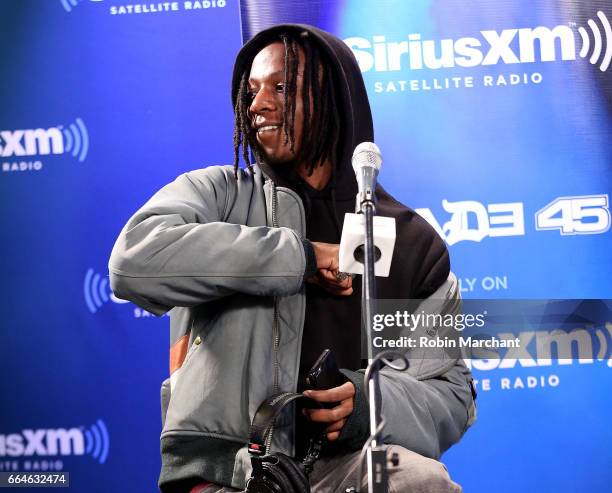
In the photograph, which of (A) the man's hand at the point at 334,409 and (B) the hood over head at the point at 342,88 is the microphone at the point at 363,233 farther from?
(B) the hood over head at the point at 342,88

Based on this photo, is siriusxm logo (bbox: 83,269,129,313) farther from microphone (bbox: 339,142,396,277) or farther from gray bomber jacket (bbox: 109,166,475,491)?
microphone (bbox: 339,142,396,277)

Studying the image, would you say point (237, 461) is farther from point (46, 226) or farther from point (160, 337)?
point (46, 226)

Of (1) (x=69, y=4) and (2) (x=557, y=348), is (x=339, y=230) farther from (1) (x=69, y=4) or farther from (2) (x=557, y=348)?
(1) (x=69, y=4)

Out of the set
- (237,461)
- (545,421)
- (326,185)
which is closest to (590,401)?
(545,421)

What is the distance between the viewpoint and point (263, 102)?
7.94 feet

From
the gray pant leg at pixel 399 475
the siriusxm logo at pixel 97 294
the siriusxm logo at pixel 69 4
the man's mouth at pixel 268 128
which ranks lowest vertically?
the gray pant leg at pixel 399 475

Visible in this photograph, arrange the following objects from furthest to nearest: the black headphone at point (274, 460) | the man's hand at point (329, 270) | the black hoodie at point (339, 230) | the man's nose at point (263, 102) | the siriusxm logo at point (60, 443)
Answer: the siriusxm logo at point (60, 443) → the man's nose at point (263, 102) → the black hoodie at point (339, 230) → the man's hand at point (329, 270) → the black headphone at point (274, 460)

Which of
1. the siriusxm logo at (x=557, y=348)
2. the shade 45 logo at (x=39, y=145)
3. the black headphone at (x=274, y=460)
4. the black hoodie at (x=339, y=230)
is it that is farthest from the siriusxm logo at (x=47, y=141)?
the black headphone at (x=274, y=460)

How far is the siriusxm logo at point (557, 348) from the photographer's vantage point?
3211 mm

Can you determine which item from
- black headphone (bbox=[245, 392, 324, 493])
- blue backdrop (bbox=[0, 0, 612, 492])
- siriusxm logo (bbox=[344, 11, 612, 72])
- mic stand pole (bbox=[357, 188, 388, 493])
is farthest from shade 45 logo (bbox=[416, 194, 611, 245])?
mic stand pole (bbox=[357, 188, 388, 493])

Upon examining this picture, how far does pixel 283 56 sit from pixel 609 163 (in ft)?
4.78

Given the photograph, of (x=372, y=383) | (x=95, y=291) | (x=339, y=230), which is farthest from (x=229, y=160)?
(x=372, y=383)

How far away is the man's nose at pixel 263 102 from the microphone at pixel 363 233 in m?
0.73

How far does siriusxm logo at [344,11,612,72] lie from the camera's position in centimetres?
331
